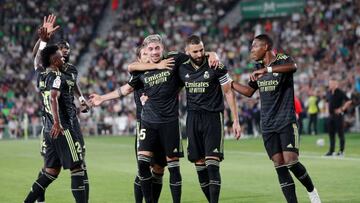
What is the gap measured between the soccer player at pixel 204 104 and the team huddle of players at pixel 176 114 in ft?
0.05

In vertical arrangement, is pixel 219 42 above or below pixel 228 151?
above

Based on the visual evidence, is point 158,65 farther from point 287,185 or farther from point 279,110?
point 287,185

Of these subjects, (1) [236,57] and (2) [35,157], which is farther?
(1) [236,57]

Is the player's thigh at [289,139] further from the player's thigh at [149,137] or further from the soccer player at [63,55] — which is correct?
the soccer player at [63,55]

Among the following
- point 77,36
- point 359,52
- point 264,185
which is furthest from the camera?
point 77,36

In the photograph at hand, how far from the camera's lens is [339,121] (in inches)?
1029

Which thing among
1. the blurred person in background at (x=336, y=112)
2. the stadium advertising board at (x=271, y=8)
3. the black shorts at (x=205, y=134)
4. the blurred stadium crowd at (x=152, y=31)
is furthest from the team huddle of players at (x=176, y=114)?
the stadium advertising board at (x=271, y=8)

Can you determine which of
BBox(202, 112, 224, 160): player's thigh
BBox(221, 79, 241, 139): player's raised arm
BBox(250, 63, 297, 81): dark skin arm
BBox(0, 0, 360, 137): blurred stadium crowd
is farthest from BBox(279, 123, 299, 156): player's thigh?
BBox(0, 0, 360, 137): blurred stadium crowd

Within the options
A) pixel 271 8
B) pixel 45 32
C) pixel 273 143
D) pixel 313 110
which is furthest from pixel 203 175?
pixel 271 8

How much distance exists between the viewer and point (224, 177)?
64.9 feet

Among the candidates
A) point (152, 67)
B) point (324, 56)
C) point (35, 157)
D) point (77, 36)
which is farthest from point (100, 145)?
point (152, 67)

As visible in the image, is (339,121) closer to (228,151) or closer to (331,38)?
(228,151)

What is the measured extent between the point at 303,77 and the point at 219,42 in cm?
740

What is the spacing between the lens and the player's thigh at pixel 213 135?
44.1 feet
